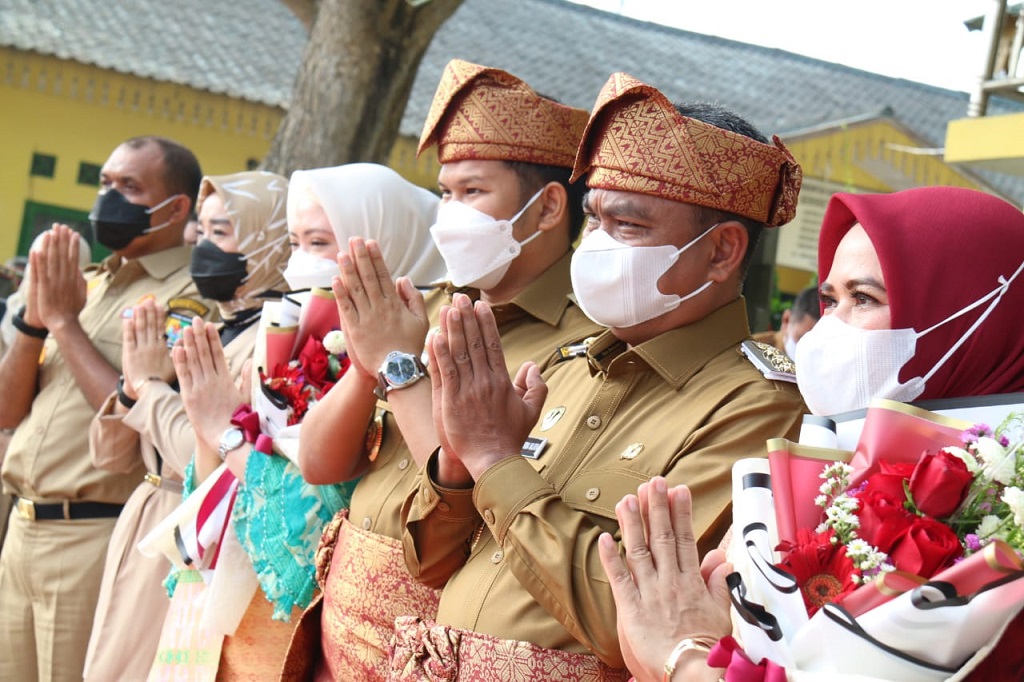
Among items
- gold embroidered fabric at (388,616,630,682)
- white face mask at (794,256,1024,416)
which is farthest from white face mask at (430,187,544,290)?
white face mask at (794,256,1024,416)

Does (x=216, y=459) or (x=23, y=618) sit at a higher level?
(x=216, y=459)

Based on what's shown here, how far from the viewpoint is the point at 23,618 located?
492cm

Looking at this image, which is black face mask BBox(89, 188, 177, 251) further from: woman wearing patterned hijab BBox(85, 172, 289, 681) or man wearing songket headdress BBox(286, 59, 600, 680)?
man wearing songket headdress BBox(286, 59, 600, 680)

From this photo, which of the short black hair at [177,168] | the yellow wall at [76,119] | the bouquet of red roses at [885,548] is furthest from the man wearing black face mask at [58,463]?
the yellow wall at [76,119]

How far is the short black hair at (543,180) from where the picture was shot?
136 inches

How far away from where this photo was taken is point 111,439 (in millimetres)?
4582

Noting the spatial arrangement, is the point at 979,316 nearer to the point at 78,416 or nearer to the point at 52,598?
the point at 78,416

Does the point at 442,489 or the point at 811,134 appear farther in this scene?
the point at 811,134

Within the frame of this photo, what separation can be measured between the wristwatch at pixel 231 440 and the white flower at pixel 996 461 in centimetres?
247

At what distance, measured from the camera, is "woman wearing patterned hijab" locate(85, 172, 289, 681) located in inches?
172

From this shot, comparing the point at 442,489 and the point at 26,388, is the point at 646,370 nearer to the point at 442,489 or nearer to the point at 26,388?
the point at 442,489

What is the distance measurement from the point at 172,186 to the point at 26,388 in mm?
1100

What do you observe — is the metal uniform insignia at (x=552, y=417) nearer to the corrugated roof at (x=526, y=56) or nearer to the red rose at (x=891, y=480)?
the red rose at (x=891, y=480)

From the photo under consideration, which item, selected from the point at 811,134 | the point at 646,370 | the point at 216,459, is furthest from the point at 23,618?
the point at 811,134
